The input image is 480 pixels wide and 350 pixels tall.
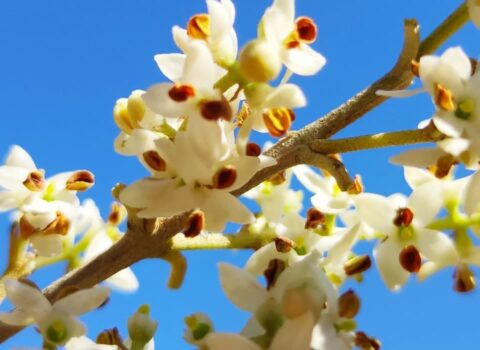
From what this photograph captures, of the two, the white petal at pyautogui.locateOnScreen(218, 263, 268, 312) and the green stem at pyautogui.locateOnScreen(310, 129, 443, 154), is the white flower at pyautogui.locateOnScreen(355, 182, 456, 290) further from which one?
the white petal at pyautogui.locateOnScreen(218, 263, 268, 312)

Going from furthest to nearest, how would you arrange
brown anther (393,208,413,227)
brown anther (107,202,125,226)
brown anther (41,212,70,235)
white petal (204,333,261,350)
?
brown anther (107,202,125,226), brown anther (41,212,70,235), brown anther (393,208,413,227), white petal (204,333,261,350)

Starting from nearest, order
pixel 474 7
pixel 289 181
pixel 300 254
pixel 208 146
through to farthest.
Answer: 1. pixel 208 146
2. pixel 474 7
3. pixel 300 254
4. pixel 289 181

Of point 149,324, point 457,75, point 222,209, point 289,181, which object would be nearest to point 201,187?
point 222,209

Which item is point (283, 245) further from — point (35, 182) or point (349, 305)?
point (35, 182)

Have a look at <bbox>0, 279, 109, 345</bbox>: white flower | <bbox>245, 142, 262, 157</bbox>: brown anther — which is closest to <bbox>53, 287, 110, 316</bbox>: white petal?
<bbox>0, 279, 109, 345</bbox>: white flower

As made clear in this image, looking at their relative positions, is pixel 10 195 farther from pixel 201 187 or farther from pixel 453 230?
pixel 453 230

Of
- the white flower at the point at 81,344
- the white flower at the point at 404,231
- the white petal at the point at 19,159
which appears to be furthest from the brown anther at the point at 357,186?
the white petal at the point at 19,159

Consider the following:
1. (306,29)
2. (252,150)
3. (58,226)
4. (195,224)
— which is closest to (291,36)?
(306,29)
